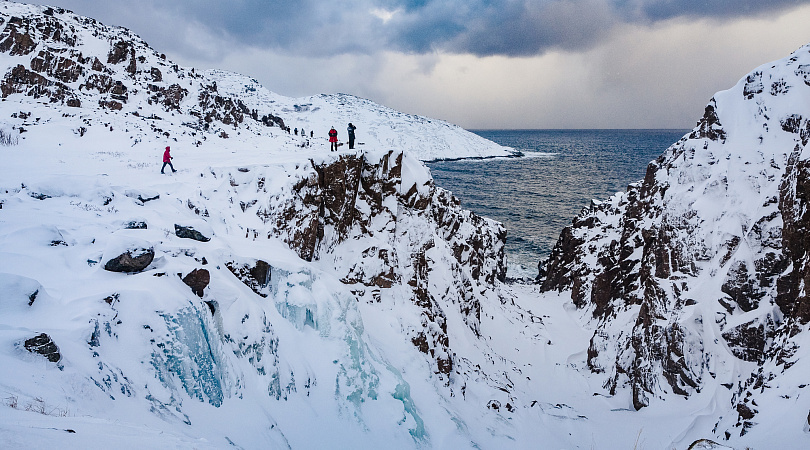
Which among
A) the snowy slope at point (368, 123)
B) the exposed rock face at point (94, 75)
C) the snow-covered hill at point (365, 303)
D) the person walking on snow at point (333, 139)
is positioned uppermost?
the snowy slope at point (368, 123)

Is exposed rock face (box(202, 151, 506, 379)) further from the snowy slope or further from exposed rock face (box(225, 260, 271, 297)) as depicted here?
the snowy slope

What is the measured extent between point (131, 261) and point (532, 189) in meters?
83.9

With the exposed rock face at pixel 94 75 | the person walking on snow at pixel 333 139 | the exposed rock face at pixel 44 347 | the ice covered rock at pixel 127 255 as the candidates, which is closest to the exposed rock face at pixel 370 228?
the person walking on snow at pixel 333 139

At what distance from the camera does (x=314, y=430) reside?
10555mm

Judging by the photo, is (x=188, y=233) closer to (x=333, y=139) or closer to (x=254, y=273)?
(x=254, y=273)

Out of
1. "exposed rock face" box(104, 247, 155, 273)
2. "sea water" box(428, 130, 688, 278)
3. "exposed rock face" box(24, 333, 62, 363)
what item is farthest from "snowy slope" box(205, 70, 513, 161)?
"exposed rock face" box(24, 333, 62, 363)

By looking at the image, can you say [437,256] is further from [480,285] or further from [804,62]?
[804,62]

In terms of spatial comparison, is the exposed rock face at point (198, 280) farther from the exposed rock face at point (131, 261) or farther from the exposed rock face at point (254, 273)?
the exposed rock face at point (254, 273)

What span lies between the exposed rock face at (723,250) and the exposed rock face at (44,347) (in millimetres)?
20494

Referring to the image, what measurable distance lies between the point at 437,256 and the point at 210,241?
13447 mm

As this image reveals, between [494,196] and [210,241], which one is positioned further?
[494,196]

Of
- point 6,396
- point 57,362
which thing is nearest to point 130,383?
point 57,362

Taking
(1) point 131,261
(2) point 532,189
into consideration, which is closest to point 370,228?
(1) point 131,261

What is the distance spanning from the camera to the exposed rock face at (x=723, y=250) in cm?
1834
